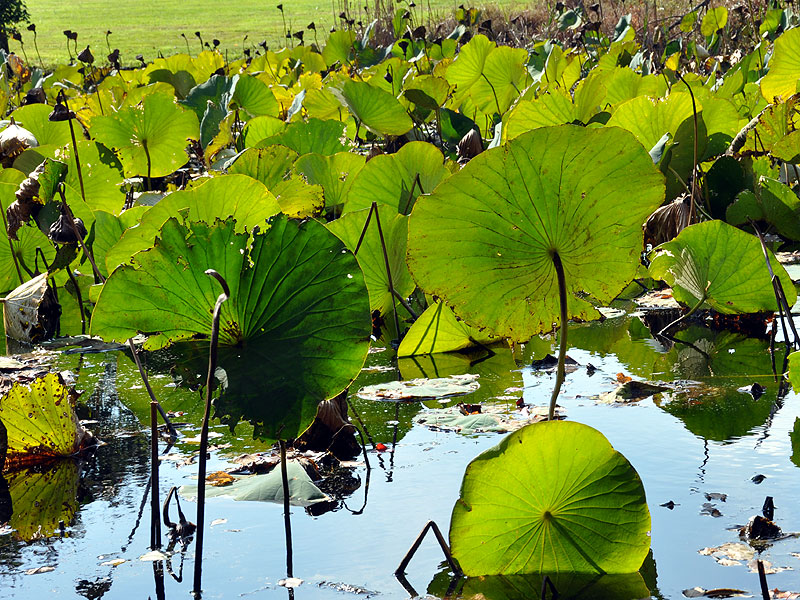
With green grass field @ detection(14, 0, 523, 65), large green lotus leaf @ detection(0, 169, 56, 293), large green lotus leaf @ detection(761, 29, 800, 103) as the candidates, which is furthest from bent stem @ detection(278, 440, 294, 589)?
green grass field @ detection(14, 0, 523, 65)

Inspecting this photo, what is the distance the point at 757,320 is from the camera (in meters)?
2.08

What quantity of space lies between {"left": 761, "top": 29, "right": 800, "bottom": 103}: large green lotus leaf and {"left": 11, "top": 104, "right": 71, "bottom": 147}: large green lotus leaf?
87.9 inches

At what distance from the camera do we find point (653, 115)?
2232 mm

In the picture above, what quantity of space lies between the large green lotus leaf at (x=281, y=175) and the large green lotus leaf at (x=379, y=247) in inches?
12.1

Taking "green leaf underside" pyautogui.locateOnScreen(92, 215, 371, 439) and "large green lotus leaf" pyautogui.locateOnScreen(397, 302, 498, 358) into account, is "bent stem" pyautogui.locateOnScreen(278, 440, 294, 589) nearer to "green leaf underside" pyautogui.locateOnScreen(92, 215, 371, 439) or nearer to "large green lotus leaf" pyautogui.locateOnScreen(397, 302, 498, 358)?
"green leaf underside" pyautogui.locateOnScreen(92, 215, 371, 439)

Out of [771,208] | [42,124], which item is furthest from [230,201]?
[42,124]

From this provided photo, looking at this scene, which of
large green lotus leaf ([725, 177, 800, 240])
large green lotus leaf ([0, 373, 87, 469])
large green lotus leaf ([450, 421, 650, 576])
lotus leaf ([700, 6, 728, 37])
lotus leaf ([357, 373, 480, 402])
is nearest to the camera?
large green lotus leaf ([450, 421, 650, 576])

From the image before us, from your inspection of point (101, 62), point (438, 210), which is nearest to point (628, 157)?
point (438, 210)

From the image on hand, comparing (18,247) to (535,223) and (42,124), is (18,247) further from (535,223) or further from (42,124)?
(535,223)

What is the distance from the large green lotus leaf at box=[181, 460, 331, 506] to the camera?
1.30 m

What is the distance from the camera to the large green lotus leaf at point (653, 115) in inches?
86.6

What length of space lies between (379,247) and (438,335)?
216 millimetres

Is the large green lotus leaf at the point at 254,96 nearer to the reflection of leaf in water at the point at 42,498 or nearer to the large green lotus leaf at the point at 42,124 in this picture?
the large green lotus leaf at the point at 42,124

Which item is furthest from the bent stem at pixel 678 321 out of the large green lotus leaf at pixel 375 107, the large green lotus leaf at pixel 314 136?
the large green lotus leaf at pixel 375 107
